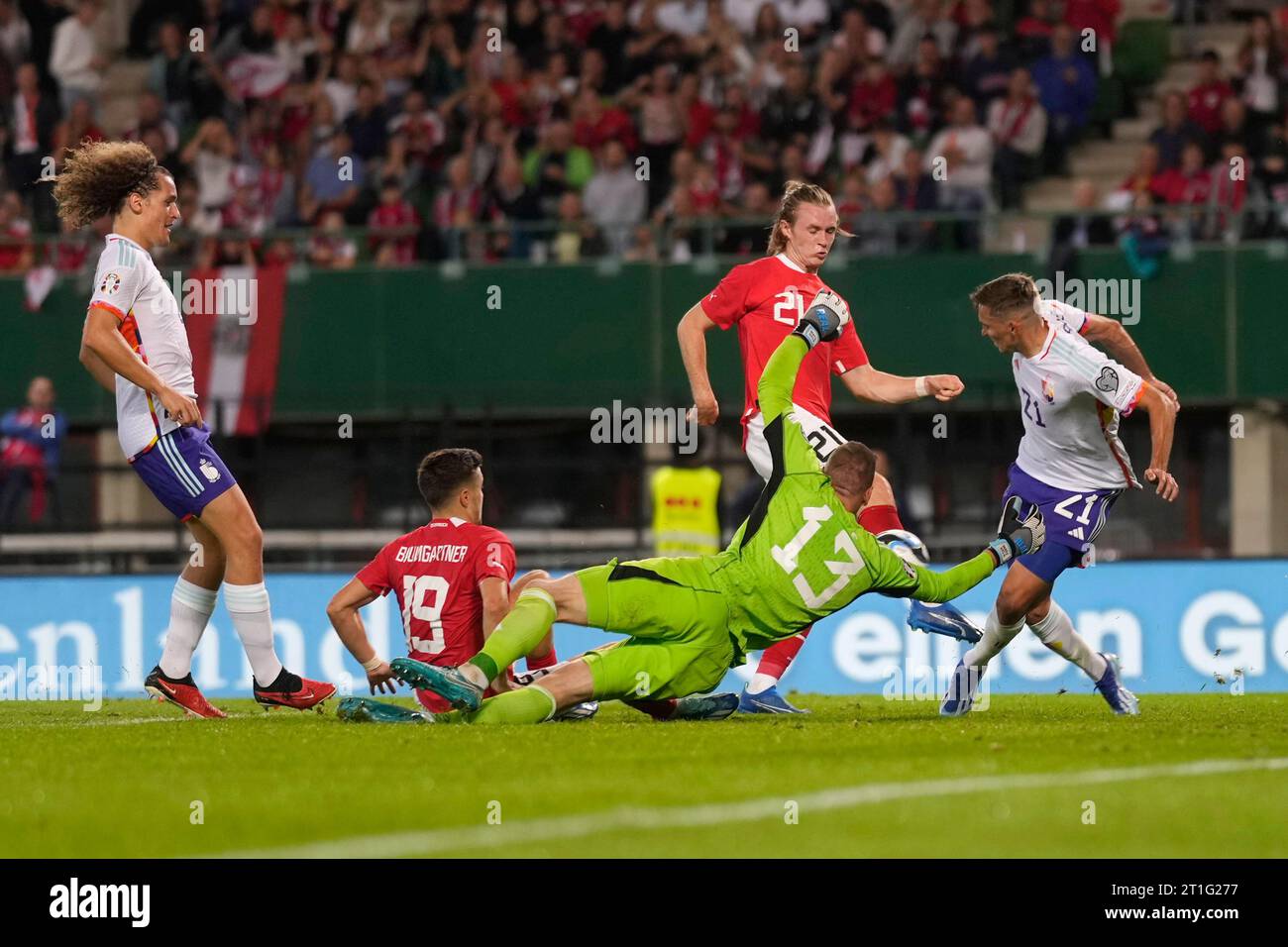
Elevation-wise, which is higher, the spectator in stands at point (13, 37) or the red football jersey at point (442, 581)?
the spectator in stands at point (13, 37)

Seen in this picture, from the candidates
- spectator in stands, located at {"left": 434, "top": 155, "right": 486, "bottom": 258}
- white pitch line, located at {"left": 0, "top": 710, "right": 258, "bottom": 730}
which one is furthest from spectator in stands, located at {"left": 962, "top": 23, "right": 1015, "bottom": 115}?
white pitch line, located at {"left": 0, "top": 710, "right": 258, "bottom": 730}

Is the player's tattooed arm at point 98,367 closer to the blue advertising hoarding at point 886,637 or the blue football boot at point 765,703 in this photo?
the blue football boot at point 765,703

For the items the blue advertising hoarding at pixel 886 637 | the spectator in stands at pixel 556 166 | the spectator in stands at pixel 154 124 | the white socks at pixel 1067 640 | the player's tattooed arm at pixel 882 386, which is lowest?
the blue advertising hoarding at pixel 886 637

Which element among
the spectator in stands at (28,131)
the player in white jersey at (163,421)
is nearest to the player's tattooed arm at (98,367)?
the player in white jersey at (163,421)

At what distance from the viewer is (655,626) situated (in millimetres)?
7957

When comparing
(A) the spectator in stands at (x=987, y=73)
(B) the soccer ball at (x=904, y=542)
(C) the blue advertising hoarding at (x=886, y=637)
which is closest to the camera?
A: (B) the soccer ball at (x=904, y=542)

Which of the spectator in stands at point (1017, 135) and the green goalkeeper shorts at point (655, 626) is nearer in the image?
the green goalkeeper shorts at point (655, 626)

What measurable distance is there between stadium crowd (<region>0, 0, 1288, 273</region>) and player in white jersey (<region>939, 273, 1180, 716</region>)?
8085mm

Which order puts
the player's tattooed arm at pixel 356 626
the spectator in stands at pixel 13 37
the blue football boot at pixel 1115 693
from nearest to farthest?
1. the player's tattooed arm at pixel 356 626
2. the blue football boot at pixel 1115 693
3. the spectator in stands at pixel 13 37

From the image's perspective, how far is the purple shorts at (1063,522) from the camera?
9.07 m

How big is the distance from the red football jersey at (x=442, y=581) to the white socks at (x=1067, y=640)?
2454mm
